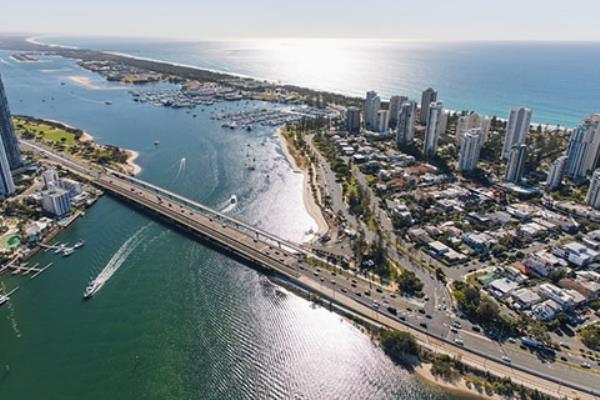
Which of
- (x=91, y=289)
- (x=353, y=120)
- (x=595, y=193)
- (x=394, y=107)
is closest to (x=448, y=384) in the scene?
(x=91, y=289)

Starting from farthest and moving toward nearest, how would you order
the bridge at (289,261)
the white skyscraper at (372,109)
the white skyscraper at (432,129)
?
the white skyscraper at (372,109) → the white skyscraper at (432,129) → the bridge at (289,261)

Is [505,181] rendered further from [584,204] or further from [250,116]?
[250,116]

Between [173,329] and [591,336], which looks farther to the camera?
[173,329]

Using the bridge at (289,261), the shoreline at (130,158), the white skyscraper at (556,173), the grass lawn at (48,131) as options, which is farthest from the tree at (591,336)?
the grass lawn at (48,131)

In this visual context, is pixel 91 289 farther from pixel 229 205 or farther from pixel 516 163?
pixel 516 163

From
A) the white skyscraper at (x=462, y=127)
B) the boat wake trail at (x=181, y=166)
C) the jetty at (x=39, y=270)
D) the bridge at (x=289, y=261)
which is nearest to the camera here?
the bridge at (x=289, y=261)

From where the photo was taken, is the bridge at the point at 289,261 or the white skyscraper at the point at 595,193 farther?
the white skyscraper at the point at 595,193

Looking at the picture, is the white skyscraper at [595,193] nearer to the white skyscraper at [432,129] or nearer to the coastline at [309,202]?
the white skyscraper at [432,129]
